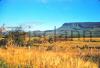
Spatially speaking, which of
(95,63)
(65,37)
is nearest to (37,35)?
(65,37)

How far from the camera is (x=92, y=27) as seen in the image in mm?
46875

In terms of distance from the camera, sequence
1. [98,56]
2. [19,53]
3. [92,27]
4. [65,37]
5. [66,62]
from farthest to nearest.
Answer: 1. [65,37]
2. [92,27]
3. [19,53]
4. [98,56]
5. [66,62]

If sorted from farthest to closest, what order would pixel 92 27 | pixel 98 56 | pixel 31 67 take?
pixel 92 27
pixel 98 56
pixel 31 67

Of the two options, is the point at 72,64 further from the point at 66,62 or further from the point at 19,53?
the point at 19,53

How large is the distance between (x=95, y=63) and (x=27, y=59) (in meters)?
2.90

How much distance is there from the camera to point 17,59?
12.8m

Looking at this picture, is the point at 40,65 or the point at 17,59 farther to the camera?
the point at 17,59

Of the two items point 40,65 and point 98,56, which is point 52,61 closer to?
point 40,65

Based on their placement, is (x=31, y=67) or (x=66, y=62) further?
(x=66, y=62)

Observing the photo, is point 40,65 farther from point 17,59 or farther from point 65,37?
point 65,37

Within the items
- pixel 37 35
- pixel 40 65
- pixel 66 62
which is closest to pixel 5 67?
pixel 40 65

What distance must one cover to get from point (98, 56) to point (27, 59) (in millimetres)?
A: 3316

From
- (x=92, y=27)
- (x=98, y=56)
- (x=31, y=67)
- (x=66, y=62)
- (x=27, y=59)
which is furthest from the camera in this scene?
(x=92, y=27)

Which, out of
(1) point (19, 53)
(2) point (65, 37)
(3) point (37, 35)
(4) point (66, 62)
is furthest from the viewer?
(2) point (65, 37)
